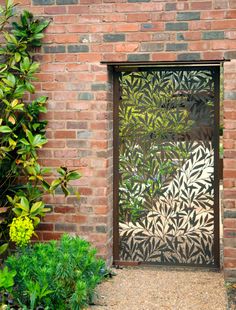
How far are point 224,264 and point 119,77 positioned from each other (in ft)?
6.51

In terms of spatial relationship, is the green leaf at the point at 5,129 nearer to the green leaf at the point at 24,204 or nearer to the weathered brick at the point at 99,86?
the green leaf at the point at 24,204

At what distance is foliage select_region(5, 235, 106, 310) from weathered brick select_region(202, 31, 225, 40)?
6.82 ft

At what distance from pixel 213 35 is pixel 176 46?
0.33 meters

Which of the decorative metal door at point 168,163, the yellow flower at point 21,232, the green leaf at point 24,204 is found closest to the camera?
the yellow flower at point 21,232

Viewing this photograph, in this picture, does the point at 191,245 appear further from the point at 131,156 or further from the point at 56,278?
the point at 56,278

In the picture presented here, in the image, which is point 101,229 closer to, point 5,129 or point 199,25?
point 5,129

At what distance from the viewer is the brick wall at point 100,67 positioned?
5.16m

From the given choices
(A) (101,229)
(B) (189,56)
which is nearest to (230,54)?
(B) (189,56)

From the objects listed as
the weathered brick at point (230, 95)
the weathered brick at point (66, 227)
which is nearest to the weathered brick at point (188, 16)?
the weathered brick at point (230, 95)

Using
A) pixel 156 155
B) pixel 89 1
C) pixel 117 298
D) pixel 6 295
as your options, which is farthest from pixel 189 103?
pixel 6 295

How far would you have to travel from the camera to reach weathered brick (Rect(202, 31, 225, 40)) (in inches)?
202

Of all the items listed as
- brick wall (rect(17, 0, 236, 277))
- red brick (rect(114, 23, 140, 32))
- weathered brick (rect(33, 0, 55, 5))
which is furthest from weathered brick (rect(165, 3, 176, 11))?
weathered brick (rect(33, 0, 55, 5))

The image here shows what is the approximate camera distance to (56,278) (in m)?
4.28

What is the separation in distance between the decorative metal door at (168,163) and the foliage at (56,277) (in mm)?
1166
